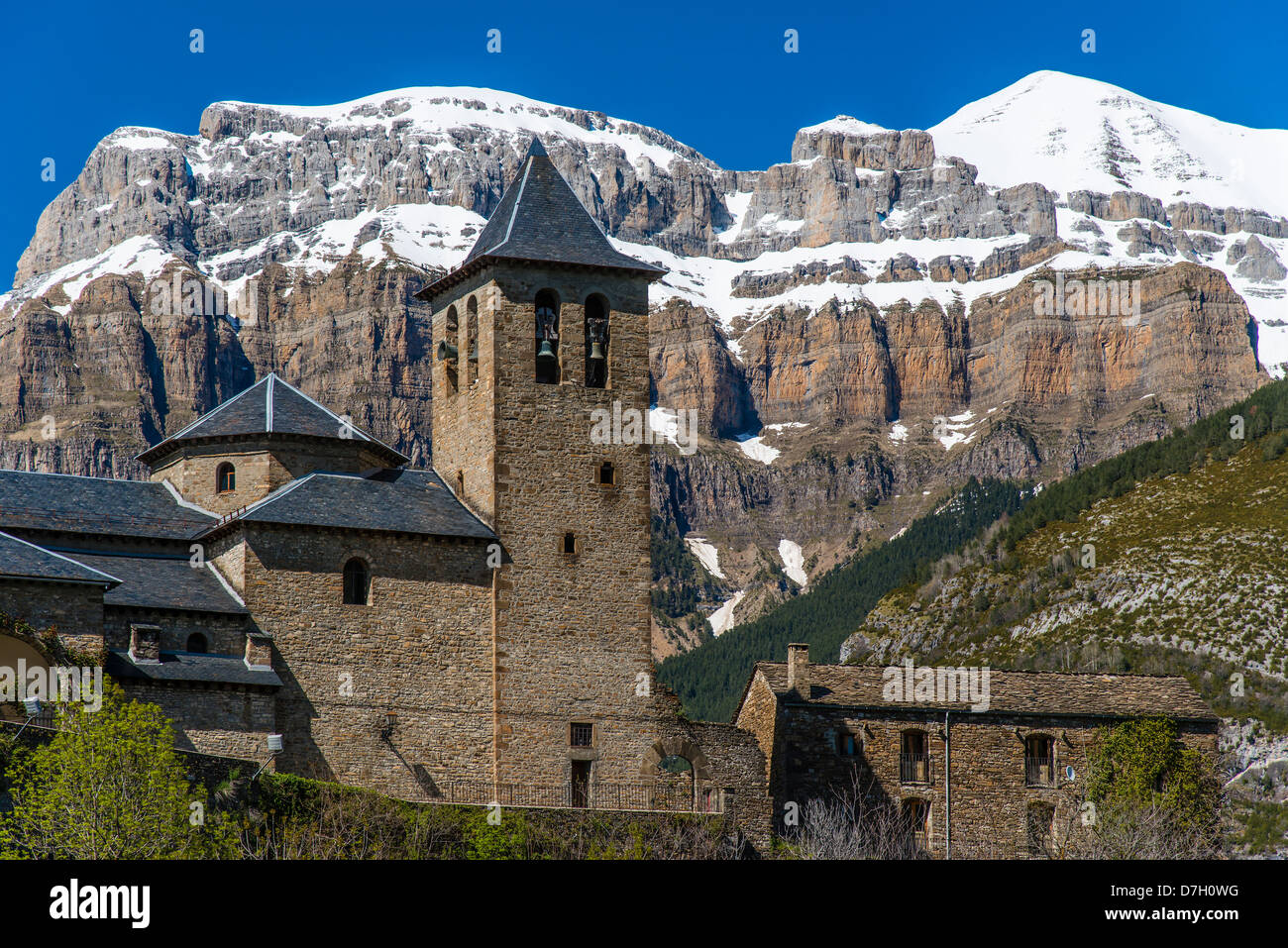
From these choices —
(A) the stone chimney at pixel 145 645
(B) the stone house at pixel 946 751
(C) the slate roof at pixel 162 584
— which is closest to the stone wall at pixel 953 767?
(B) the stone house at pixel 946 751

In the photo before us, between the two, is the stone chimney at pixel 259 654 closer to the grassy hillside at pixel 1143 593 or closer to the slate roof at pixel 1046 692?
the slate roof at pixel 1046 692

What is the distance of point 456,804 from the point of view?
150 feet

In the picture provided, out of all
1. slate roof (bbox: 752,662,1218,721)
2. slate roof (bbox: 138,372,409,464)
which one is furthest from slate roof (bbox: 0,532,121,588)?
slate roof (bbox: 752,662,1218,721)

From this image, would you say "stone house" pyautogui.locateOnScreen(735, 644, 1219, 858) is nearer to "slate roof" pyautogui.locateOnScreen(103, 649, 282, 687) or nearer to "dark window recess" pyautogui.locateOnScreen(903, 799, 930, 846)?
"dark window recess" pyautogui.locateOnScreen(903, 799, 930, 846)

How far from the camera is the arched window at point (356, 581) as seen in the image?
4866cm

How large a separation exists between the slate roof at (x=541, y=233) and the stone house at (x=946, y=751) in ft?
52.3

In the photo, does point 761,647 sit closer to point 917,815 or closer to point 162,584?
point 917,815

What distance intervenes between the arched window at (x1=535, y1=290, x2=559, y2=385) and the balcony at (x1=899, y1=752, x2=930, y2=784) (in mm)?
17477

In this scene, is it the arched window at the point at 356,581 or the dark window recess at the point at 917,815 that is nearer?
the arched window at the point at 356,581

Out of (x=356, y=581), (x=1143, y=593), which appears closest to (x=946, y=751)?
(x=356, y=581)

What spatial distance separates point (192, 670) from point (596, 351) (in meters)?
15.9

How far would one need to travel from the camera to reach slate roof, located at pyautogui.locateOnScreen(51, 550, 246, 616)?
47.0 meters

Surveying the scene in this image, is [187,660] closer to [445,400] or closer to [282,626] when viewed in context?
[282,626]
